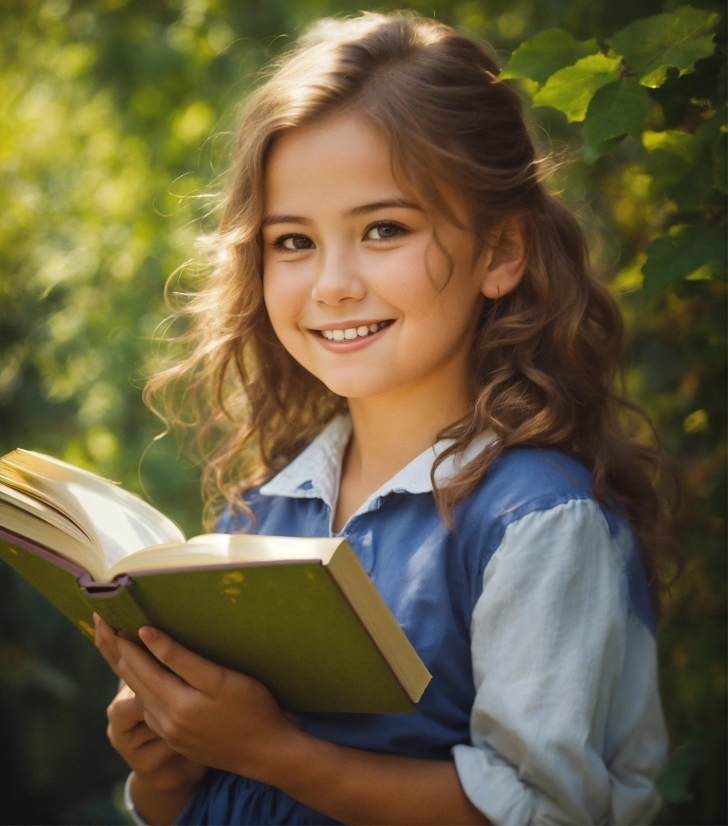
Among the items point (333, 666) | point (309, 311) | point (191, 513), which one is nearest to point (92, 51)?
point (191, 513)

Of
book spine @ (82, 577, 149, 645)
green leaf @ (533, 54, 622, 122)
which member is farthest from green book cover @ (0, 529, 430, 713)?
green leaf @ (533, 54, 622, 122)

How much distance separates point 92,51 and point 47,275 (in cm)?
69

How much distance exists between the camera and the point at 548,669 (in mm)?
1095

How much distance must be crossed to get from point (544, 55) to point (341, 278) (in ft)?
1.29

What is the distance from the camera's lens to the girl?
3.68 ft

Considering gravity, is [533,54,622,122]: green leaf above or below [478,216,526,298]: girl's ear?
above

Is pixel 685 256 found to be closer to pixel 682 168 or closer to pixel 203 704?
pixel 682 168

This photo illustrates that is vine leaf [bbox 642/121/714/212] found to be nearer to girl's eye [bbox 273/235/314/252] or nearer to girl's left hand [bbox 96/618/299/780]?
girl's eye [bbox 273/235/314/252]

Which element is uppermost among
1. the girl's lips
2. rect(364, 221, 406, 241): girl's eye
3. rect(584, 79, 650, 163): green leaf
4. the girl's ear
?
rect(584, 79, 650, 163): green leaf

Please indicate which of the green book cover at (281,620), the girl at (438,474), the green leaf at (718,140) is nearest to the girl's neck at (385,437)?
the girl at (438,474)

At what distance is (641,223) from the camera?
2.21 meters

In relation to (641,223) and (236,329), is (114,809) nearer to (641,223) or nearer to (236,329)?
(236,329)

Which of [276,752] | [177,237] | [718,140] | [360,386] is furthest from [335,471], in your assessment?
[177,237]

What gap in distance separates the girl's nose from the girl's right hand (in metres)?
0.65
